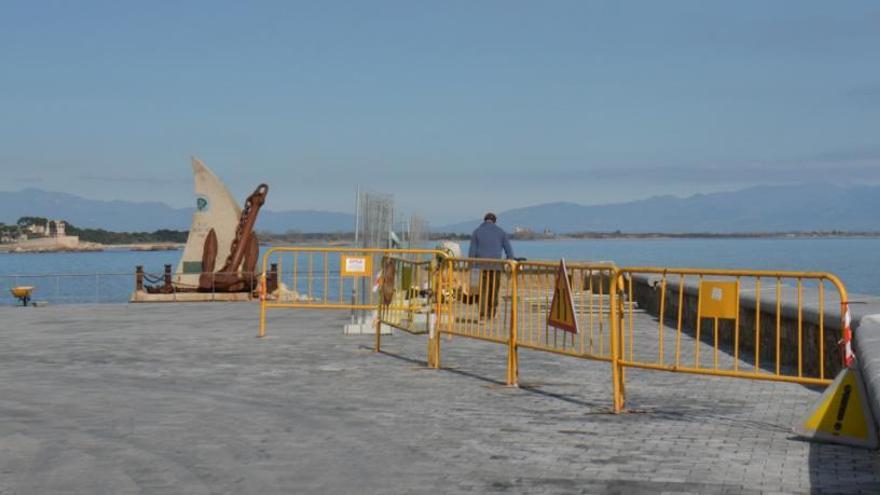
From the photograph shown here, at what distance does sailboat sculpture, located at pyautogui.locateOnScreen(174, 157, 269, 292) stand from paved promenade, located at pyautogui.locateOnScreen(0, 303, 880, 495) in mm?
20577

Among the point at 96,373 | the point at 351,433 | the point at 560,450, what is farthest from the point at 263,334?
the point at 560,450

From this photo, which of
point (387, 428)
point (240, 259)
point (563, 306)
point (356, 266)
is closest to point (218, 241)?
point (240, 259)

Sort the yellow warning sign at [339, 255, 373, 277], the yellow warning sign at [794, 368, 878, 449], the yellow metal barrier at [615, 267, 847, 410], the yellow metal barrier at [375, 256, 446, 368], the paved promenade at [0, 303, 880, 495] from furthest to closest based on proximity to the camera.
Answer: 1. the yellow warning sign at [339, 255, 373, 277]
2. the yellow metal barrier at [375, 256, 446, 368]
3. the yellow metal barrier at [615, 267, 847, 410]
4. the yellow warning sign at [794, 368, 878, 449]
5. the paved promenade at [0, 303, 880, 495]

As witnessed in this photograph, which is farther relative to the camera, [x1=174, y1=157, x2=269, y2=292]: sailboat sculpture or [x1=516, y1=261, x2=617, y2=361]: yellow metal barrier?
[x1=174, y1=157, x2=269, y2=292]: sailboat sculpture

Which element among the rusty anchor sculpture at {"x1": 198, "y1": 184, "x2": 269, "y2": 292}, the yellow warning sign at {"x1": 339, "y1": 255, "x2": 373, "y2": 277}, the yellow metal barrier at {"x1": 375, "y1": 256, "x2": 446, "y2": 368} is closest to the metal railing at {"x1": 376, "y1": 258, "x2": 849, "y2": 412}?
the yellow metal barrier at {"x1": 375, "y1": 256, "x2": 446, "y2": 368}

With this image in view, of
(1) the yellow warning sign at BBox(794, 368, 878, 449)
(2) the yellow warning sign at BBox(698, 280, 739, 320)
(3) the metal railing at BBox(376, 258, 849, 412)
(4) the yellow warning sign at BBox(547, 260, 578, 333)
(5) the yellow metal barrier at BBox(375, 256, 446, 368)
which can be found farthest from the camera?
(5) the yellow metal barrier at BBox(375, 256, 446, 368)

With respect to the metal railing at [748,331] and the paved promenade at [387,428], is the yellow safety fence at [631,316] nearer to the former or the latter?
the metal railing at [748,331]

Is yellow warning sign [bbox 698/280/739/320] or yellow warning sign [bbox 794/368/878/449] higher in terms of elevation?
yellow warning sign [bbox 698/280/739/320]

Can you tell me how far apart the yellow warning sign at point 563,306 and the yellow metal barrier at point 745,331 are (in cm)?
54

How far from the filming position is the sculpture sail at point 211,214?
4228 centimetres

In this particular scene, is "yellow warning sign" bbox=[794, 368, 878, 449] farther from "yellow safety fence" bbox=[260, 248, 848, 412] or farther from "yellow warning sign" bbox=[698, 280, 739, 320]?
"yellow warning sign" bbox=[698, 280, 739, 320]

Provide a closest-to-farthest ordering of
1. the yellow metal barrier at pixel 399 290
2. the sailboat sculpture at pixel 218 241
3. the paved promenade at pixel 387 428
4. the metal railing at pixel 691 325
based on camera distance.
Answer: the paved promenade at pixel 387 428 → the metal railing at pixel 691 325 → the yellow metal barrier at pixel 399 290 → the sailboat sculpture at pixel 218 241

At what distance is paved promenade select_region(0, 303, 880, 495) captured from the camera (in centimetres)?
690

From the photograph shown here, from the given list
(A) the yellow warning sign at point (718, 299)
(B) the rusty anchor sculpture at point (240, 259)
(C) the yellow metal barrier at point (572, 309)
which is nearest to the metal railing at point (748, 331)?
(A) the yellow warning sign at point (718, 299)
